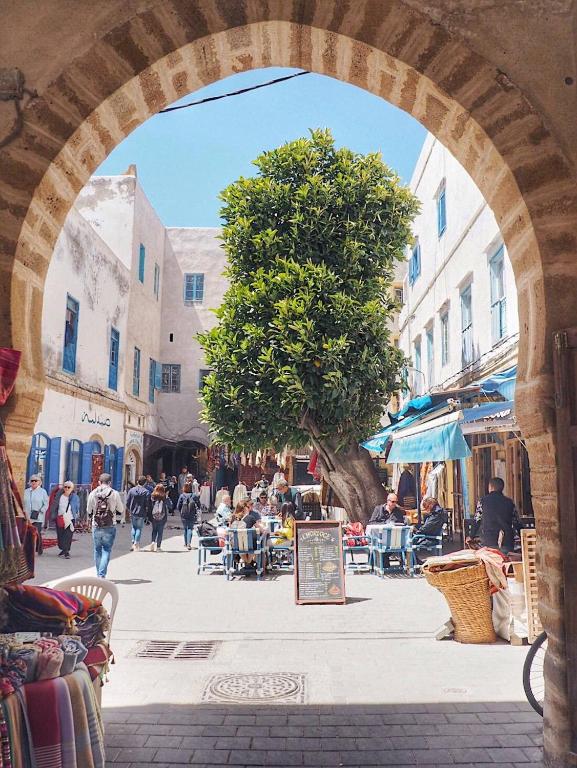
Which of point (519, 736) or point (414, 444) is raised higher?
point (414, 444)

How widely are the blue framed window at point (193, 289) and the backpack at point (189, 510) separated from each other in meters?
14.7

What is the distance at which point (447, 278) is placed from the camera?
643 inches

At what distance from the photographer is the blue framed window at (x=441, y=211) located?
16719 millimetres

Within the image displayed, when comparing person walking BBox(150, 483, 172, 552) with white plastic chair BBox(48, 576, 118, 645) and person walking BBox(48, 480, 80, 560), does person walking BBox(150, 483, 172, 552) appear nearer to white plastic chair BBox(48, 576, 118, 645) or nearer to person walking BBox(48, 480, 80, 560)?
person walking BBox(48, 480, 80, 560)

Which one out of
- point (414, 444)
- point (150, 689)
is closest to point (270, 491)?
point (414, 444)

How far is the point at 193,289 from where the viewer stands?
28766mm

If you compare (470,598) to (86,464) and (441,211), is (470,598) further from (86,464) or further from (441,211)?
(86,464)

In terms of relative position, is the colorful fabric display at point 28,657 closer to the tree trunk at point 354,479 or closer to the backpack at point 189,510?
the tree trunk at point 354,479

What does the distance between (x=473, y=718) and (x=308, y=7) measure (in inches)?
185

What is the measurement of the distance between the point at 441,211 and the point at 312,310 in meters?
5.79

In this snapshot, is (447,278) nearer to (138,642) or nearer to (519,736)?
(138,642)

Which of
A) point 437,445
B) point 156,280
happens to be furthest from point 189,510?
point 156,280

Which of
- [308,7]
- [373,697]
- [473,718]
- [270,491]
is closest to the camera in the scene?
[308,7]

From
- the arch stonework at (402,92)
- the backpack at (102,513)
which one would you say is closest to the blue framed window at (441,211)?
the backpack at (102,513)
